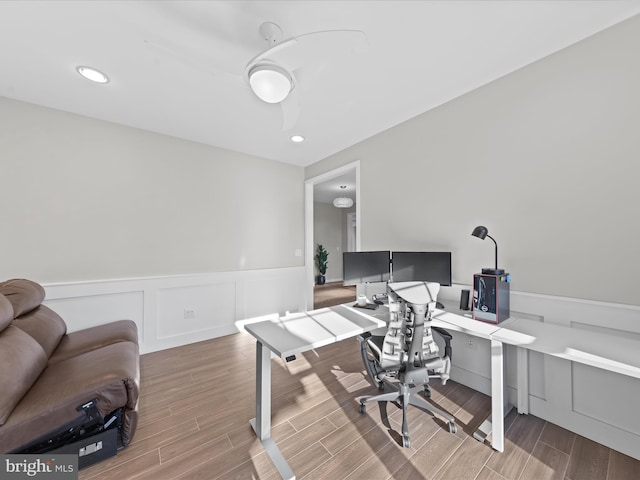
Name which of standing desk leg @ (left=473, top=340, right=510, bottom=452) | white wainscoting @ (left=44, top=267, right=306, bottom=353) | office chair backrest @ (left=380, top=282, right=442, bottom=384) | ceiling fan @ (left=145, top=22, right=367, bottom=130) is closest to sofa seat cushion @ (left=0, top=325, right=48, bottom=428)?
white wainscoting @ (left=44, top=267, right=306, bottom=353)

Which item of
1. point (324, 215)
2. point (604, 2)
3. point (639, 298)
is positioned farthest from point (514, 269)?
point (324, 215)

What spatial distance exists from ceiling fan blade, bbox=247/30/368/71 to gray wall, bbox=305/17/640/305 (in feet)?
4.93

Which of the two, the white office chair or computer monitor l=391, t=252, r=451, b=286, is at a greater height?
computer monitor l=391, t=252, r=451, b=286

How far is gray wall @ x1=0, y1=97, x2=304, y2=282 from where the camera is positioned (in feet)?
7.87

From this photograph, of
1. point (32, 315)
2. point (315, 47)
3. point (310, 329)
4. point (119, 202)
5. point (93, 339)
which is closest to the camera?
point (315, 47)

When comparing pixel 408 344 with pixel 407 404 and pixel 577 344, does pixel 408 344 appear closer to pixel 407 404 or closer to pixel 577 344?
pixel 407 404

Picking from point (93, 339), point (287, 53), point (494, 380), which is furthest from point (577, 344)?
point (93, 339)

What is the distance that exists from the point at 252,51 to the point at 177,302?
2.92m

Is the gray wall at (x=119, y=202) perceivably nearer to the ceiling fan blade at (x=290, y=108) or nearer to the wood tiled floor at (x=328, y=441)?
the wood tiled floor at (x=328, y=441)

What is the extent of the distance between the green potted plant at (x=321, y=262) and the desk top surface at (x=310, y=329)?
5401 mm

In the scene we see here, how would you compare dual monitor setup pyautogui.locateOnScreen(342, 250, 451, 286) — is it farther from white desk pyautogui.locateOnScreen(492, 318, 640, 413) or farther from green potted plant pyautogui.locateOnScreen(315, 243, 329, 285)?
green potted plant pyautogui.locateOnScreen(315, 243, 329, 285)

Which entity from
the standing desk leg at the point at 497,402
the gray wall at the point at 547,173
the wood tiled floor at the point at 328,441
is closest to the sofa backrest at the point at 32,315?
the wood tiled floor at the point at 328,441

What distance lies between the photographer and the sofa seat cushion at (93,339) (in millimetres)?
1964

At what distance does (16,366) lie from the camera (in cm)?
140
